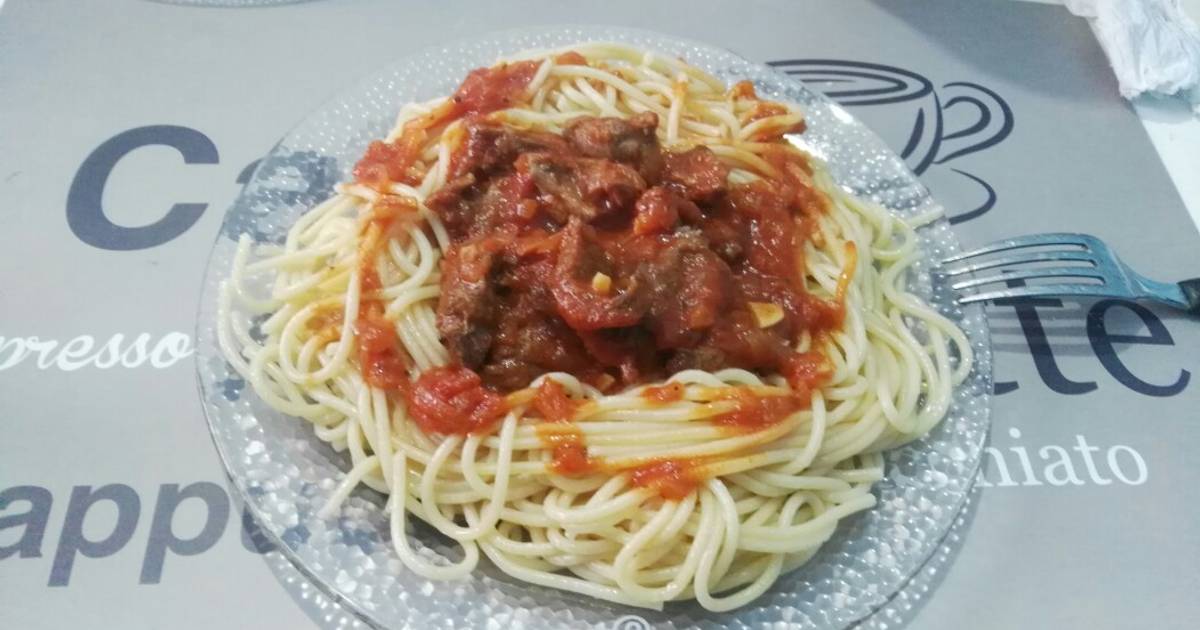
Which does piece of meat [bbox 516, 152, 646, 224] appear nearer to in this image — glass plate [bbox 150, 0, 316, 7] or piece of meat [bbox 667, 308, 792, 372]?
piece of meat [bbox 667, 308, 792, 372]

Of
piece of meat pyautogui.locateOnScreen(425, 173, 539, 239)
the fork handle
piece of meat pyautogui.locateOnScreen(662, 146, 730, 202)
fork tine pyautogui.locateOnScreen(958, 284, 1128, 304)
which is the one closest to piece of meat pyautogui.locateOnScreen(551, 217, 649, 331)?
piece of meat pyautogui.locateOnScreen(425, 173, 539, 239)

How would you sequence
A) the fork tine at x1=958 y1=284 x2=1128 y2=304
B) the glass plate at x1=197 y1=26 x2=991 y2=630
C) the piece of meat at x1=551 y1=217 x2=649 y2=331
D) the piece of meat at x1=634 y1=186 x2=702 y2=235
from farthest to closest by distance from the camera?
the fork tine at x1=958 y1=284 x2=1128 y2=304 → the piece of meat at x1=634 y1=186 x2=702 y2=235 → the piece of meat at x1=551 y1=217 x2=649 y2=331 → the glass plate at x1=197 y1=26 x2=991 y2=630

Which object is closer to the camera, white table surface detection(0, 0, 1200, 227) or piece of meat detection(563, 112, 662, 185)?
piece of meat detection(563, 112, 662, 185)

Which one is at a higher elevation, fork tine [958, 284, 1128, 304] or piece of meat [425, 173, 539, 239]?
piece of meat [425, 173, 539, 239]

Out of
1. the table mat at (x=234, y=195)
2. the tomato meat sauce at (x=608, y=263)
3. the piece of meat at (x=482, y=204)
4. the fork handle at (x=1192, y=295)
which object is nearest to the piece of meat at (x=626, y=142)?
the tomato meat sauce at (x=608, y=263)

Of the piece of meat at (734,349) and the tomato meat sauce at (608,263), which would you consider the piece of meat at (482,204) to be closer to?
the tomato meat sauce at (608,263)

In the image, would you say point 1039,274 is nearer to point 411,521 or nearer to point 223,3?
point 411,521

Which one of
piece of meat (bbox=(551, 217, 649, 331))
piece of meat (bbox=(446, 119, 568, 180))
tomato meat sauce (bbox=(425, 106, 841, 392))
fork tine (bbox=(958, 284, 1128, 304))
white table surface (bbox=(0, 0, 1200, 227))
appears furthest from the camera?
white table surface (bbox=(0, 0, 1200, 227))
